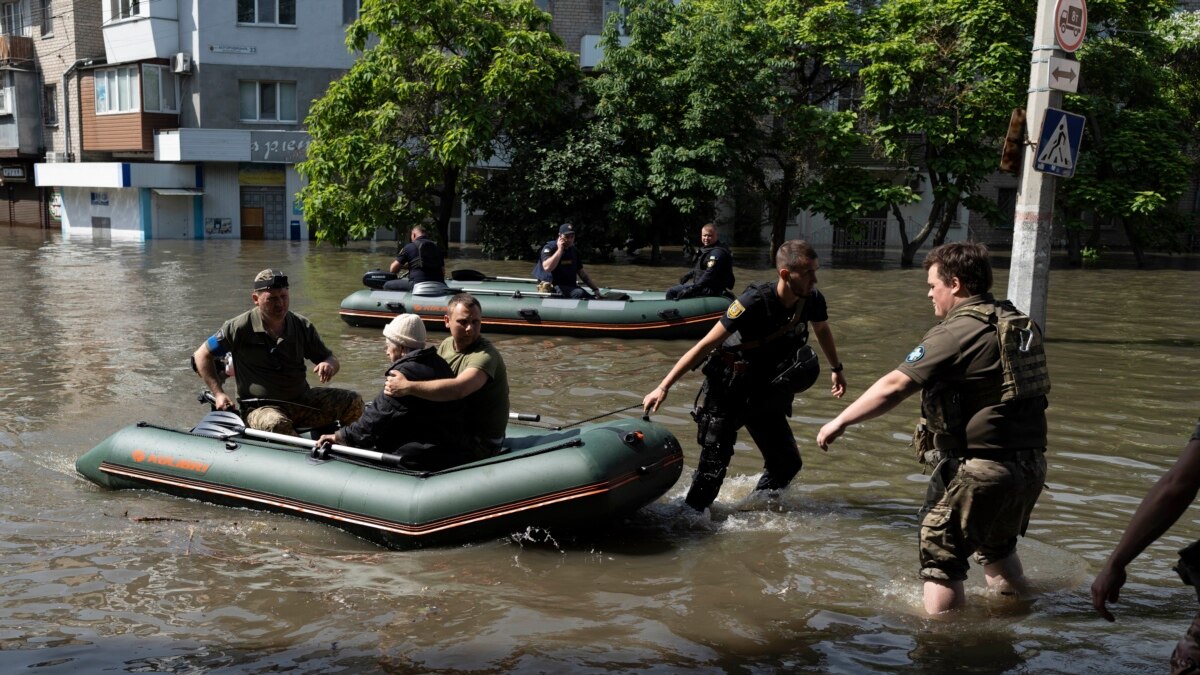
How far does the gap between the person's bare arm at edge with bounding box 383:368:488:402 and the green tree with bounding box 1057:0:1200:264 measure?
23.2 meters

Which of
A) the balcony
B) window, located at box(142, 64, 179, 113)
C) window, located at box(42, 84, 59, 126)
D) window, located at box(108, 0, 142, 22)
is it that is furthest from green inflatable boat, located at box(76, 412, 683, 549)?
the balcony

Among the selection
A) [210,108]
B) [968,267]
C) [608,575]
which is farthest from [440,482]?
[210,108]

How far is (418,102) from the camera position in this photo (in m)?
26.1

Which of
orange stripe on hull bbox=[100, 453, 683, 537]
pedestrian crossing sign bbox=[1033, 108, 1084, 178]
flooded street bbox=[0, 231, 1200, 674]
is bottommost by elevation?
flooded street bbox=[0, 231, 1200, 674]

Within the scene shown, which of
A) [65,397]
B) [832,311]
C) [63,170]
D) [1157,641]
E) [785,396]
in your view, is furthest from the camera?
[63,170]

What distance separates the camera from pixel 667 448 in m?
6.44

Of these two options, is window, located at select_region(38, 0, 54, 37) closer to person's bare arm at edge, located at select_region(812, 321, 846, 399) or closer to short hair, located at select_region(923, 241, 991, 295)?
person's bare arm at edge, located at select_region(812, 321, 846, 399)

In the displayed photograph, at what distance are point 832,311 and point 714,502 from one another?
35.5ft

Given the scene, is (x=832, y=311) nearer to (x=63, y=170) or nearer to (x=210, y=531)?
(x=210, y=531)

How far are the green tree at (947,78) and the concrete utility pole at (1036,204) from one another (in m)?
16.3

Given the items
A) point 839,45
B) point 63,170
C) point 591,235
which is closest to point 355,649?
point 591,235

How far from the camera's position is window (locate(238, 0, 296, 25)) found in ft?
108

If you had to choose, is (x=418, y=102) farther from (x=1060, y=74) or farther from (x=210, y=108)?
(x=1060, y=74)

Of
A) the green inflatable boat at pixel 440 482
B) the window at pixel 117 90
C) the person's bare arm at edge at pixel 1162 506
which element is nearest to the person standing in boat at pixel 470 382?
the green inflatable boat at pixel 440 482
